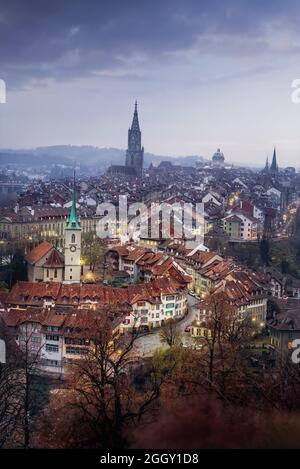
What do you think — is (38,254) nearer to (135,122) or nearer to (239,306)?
(239,306)

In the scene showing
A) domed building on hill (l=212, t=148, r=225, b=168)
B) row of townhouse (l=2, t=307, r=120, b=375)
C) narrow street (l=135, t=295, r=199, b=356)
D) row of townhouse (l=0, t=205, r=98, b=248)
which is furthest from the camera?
domed building on hill (l=212, t=148, r=225, b=168)

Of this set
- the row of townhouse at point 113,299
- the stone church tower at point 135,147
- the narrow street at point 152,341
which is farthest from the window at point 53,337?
the stone church tower at point 135,147

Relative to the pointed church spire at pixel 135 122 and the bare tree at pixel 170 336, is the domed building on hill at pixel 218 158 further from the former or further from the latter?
the bare tree at pixel 170 336

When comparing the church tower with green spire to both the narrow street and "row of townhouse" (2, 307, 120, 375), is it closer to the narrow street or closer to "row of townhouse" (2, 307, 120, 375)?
the narrow street

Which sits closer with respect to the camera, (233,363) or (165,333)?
(233,363)

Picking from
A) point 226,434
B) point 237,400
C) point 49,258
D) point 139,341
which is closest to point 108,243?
point 49,258

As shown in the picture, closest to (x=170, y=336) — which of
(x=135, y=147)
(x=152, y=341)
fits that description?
(x=152, y=341)

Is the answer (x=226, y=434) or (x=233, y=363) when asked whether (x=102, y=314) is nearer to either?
(x=233, y=363)

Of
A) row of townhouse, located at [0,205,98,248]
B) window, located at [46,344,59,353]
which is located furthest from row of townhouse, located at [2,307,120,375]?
row of townhouse, located at [0,205,98,248]
